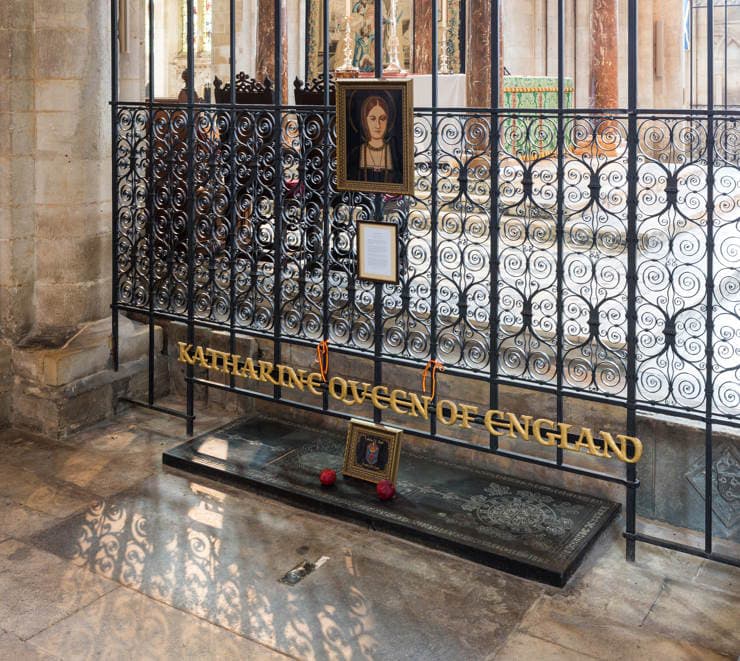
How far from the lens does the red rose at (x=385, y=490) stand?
15.7ft

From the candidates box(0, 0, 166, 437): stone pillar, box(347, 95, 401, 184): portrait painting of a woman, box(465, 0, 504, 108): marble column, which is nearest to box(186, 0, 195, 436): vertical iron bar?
box(0, 0, 166, 437): stone pillar

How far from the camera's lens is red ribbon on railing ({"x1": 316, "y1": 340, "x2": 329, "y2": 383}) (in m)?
5.26

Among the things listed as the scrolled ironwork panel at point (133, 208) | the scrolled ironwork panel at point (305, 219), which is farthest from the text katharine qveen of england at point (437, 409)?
the scrolled ironwork panel at point (133, 208)

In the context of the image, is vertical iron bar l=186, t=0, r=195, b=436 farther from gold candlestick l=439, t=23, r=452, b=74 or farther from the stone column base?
gold candlestick l=439, t=23, r=452, b=74

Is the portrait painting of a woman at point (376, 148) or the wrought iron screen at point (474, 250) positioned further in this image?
the portrait painting of a woman at point (376, 148)

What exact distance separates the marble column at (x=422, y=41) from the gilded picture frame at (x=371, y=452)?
9728 mm

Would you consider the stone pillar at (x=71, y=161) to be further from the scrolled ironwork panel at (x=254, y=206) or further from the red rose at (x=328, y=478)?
the red rose at (x=328, y=478)

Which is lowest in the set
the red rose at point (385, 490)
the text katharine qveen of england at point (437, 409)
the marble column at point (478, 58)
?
the red rose at point (385, 490)

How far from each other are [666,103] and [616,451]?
13.4 m

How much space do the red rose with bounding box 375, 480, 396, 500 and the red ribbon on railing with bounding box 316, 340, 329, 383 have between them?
2.49 feet

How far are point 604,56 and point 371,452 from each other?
8.09 m

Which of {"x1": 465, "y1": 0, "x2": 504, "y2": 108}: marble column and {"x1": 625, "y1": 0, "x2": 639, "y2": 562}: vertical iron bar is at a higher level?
{"x1": 465, "y1": 0, "x2": 504, "y2": 108}: marble column

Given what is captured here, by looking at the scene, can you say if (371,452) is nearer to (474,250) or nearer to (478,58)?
(474,250)

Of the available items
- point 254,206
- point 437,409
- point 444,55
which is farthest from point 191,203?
point 444,55
